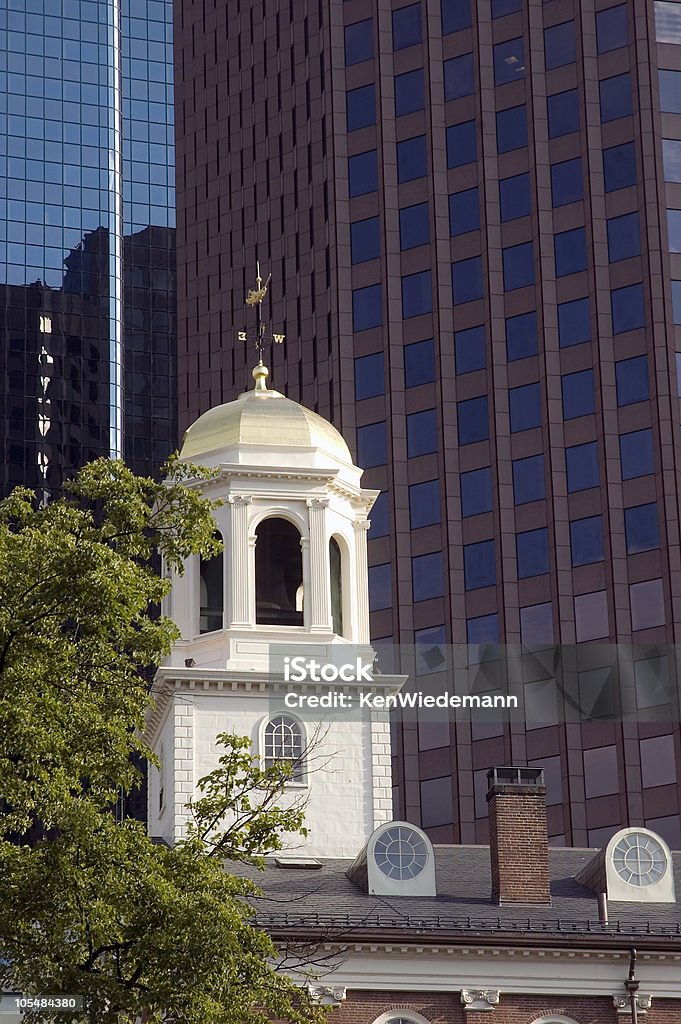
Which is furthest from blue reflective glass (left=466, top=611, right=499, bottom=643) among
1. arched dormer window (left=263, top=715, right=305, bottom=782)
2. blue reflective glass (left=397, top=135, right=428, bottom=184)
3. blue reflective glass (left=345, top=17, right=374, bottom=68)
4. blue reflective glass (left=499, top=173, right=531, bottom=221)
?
arched dormer window (left=263, top=715, right=305, bottom=782)

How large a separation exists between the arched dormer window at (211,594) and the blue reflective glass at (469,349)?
6351 centimetres

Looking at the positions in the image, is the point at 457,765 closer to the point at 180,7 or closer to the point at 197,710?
the point at 197,710

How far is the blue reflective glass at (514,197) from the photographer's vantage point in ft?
386

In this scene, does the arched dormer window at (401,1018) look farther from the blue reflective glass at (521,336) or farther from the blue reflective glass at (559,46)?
the blue reflective glass at (559,46)

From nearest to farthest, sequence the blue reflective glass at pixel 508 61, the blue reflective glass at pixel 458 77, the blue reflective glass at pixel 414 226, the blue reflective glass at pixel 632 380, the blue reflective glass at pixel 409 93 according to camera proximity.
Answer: the blue reflective glass at pixel 632 380, the blue reflective glass at pixel 508 61, the blue reflective glass at pixel 414 226, the blue reflective glass at pixel 458 77, the blue reflective glass at pixel 409 93

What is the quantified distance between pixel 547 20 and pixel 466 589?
32.1 meters

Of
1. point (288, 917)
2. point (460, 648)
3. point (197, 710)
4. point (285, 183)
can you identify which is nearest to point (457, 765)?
point (460, 648)

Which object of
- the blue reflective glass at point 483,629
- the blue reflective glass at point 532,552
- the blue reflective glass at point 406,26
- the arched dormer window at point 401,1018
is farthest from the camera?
the blue reflective glass at point 406,26

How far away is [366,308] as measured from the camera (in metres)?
122

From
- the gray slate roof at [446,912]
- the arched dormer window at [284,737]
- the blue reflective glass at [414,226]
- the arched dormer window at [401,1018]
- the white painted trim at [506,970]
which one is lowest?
the arched dormer window at [401,1018]

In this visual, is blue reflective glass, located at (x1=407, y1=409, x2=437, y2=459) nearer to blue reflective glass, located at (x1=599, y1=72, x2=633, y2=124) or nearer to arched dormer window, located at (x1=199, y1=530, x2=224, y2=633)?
blue reflective glass, located at (x1=599, y1=72, x2=633, y2=124)

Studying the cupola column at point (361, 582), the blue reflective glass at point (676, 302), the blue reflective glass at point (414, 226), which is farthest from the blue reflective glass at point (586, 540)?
the cupola column at point (361, 582)

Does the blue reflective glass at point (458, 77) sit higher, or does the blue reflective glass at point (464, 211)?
the blue reflective glass at point (458, 77)

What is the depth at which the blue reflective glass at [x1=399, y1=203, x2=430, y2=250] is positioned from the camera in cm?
12019
